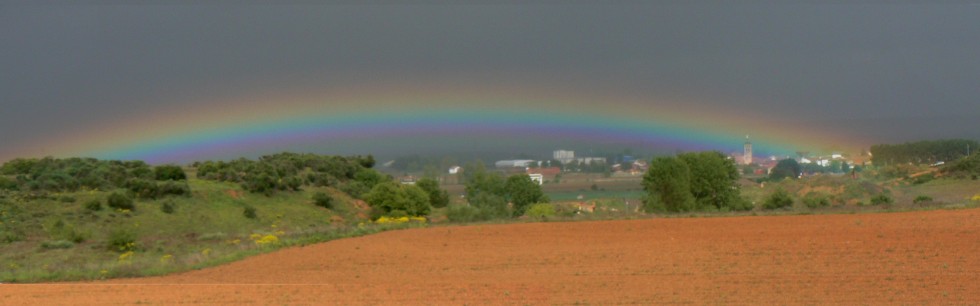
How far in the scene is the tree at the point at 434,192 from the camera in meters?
60.6

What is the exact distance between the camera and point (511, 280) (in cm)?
1852

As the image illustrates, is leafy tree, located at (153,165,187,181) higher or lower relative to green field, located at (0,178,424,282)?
higher

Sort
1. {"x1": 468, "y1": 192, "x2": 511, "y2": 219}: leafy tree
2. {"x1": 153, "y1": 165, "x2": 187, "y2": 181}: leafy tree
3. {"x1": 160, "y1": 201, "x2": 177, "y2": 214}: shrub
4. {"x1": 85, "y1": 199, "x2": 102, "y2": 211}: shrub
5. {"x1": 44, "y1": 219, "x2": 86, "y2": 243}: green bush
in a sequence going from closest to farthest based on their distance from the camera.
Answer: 1. {"x1": 44, "y1": 219, "x2": 86, "y2": 243}: green bush
2. {"x1": 85, "y1": 199, "x2": 102, "y2": 211}: shrub
3. {"x1": 160, "y1": 201, "x2": 177, "y2": 214}: shrub
4. {"x1": 468, "y1": 192, "x2": 511, "y2": 219}: leafy tree
5. {"x1": 153, "y1": 165, "x2": 187, "y2": 181}: leafy tree

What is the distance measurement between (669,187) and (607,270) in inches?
1089

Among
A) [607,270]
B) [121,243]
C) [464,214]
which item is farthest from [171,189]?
[607,270]

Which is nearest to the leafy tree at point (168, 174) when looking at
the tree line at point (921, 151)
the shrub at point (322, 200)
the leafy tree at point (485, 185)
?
the shrub at point (322, 200)

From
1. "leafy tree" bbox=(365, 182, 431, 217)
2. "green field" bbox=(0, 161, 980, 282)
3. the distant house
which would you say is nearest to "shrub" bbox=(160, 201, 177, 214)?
"green field" bbox=(0, 161, 980, 282)

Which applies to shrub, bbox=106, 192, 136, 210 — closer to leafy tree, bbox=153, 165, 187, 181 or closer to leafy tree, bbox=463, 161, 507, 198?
leafy tree, bbox=153, 165, 187, 181

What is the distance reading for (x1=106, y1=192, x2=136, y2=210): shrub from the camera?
42781mm

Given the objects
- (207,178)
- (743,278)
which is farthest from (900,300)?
(207,178)

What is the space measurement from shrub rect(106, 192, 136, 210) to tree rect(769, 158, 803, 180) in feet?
173

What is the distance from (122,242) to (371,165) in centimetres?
5012

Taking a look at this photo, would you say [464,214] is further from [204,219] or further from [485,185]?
[485,185]

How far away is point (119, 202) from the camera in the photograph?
42.9 metres
